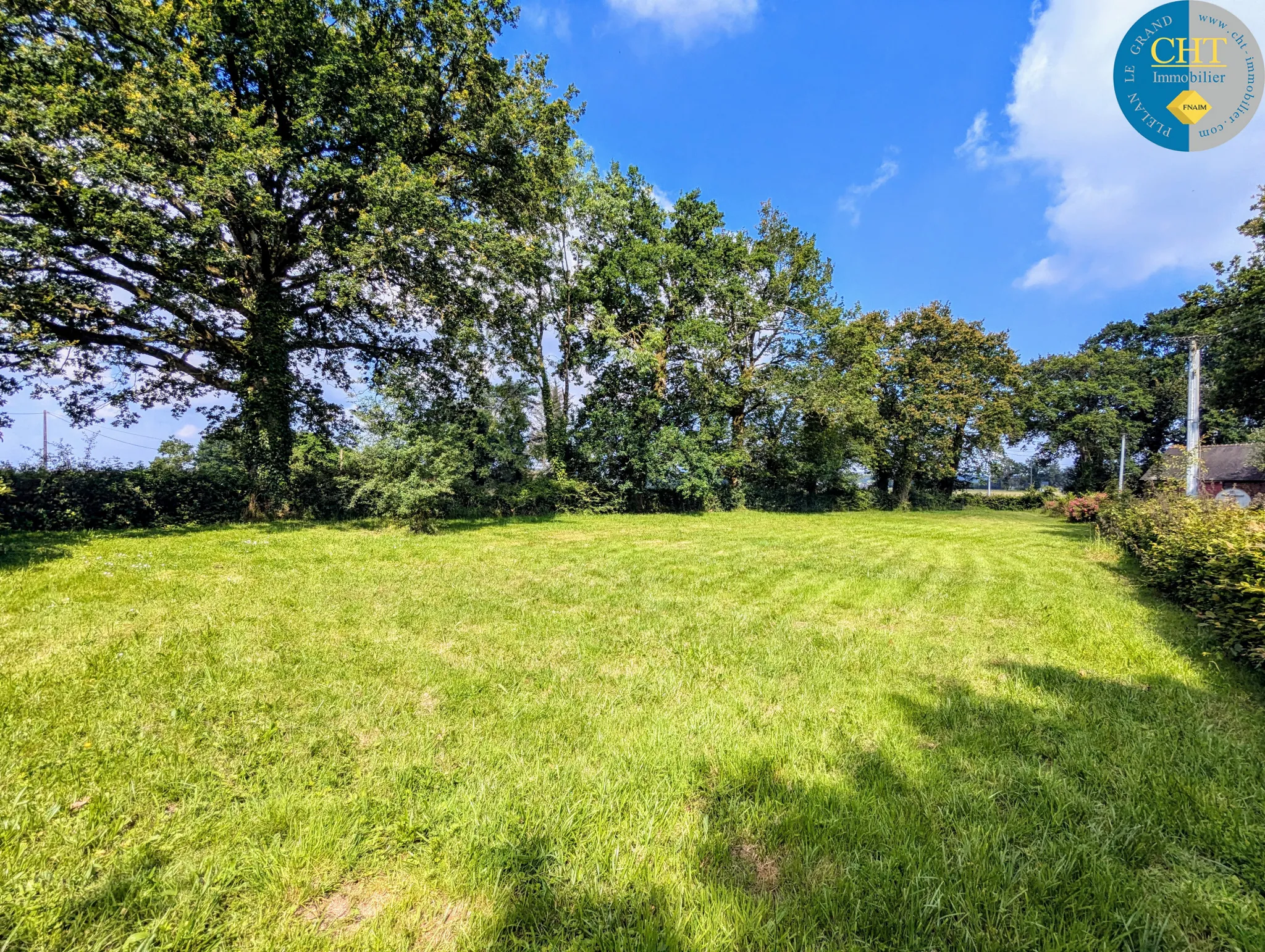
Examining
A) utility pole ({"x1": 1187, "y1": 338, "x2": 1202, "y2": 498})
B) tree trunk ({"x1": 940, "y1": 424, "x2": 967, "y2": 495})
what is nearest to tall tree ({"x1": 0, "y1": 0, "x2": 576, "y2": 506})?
utility pole ({"x1": 1187, "y1": 338, "x2": 1202, "y2": 498})

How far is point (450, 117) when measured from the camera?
42.9 feet

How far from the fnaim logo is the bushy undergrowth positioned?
6.26 m

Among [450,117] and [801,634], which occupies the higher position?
[450,117]

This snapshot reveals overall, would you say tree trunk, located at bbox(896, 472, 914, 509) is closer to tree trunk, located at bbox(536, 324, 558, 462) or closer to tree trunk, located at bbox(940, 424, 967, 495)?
tree trunk, located at bbox(940, 424, 967, 495)

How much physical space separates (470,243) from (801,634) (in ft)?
40.9

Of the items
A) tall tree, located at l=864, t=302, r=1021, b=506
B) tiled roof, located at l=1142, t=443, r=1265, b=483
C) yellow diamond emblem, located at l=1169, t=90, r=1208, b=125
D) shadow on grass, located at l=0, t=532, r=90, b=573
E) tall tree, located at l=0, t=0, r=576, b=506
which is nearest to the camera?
shadow on grass, located at l=0, t=532, r=90, b=573

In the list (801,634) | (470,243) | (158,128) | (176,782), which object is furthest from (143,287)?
(801,634)

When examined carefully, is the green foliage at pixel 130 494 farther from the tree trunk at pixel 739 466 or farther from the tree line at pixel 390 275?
the tree trunk at pixel 739 466

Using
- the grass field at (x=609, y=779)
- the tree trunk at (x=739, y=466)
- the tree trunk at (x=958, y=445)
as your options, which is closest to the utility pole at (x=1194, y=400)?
A: the grass field at (x=609, y=779)

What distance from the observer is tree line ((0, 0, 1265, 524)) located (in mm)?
9523

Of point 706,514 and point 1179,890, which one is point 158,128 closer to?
point 1179,890

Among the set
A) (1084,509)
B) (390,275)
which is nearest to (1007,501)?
(1084,509)

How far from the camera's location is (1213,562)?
4.86 m

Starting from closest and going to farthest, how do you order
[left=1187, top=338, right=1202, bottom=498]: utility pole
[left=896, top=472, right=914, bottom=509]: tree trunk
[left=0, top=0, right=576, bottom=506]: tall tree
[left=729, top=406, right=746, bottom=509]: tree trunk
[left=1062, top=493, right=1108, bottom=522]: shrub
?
[left=0, top=0, right=576, bottom=506]: tall tree, [left=1187, top=338, right=1202, bottom=498]: utility pole, [left=1062, top=493, right=1108, bottom=522]: shrub, [left=729, top=406, right=746, bottom=509]: tree trunk, [left=896, top=472, right=914, bottom=509]: tree trunk
